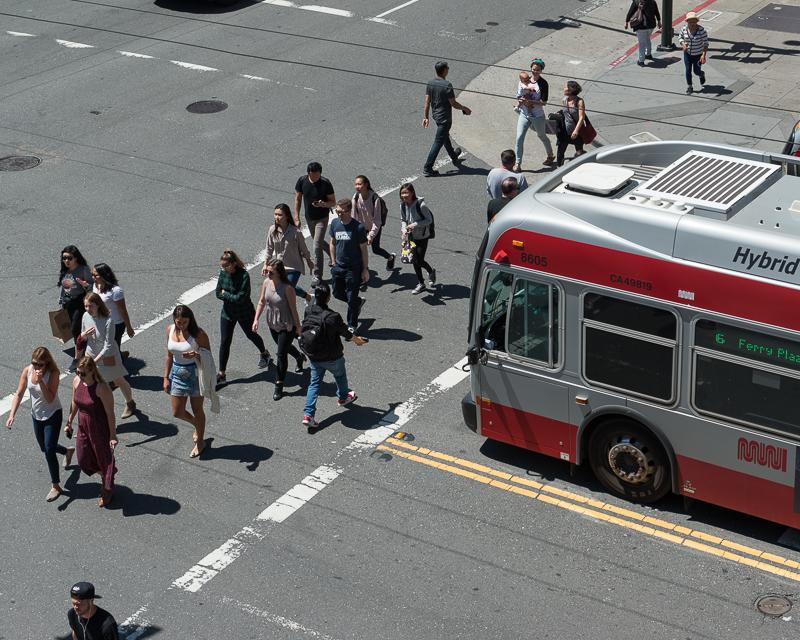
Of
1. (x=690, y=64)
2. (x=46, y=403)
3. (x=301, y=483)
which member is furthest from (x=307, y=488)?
(x=690, y=64)

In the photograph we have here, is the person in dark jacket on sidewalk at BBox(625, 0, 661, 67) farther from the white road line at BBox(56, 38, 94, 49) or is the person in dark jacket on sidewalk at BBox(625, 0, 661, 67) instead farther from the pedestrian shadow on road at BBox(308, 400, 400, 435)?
the pedestrian shadow on road at BBox(308, 400, 400, 435)

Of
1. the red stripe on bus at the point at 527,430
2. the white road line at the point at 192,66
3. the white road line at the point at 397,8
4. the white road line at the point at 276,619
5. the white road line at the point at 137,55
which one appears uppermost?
the white road line at the point at 397,8

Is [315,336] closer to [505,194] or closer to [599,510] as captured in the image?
[505,194]

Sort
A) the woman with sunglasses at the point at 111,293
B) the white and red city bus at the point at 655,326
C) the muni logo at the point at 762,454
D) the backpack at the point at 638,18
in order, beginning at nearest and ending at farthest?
the white and red city bus at the point at 655,326, the muni logo at the point at 762,454, the woman with sunglasses at the point at 111,293, the backpack at the point at 638,18

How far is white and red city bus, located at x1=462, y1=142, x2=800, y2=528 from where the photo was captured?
9500 mm

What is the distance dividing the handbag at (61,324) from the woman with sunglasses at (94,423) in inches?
101

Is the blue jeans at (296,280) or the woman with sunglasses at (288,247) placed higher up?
the woman with sunglasses at (288,247)

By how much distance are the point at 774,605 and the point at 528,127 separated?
418 inches

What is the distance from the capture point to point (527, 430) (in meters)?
11.2

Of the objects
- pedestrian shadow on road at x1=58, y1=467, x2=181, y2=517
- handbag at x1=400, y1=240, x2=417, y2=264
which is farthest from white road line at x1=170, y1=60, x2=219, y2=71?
pedestrian shadow on road at x1=58, y1=467, x2=181, y2=517

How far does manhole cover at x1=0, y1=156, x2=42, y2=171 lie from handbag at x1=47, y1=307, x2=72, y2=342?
657 cm

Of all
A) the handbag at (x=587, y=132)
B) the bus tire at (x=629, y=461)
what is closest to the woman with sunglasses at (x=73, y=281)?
the bus tire at (x=629, y=461)

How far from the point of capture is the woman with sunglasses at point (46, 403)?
10.8 m

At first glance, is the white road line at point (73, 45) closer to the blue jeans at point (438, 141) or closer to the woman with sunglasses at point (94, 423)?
the blue jeans at point (438, 141)
